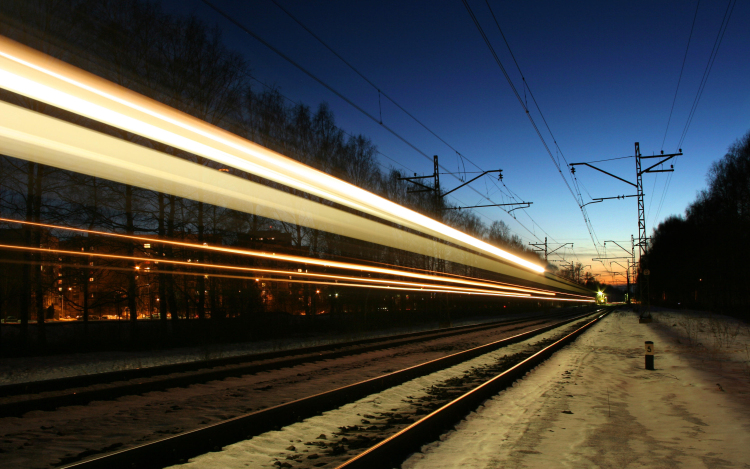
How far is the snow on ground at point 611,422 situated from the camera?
18.7 feet

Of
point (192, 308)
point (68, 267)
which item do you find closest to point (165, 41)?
point (68, 267)

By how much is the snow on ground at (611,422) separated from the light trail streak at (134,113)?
7699 mm

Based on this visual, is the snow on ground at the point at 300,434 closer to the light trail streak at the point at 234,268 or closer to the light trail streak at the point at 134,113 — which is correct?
the light trail streak at the point at 134,113

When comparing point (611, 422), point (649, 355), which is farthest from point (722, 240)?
point (611, 422)

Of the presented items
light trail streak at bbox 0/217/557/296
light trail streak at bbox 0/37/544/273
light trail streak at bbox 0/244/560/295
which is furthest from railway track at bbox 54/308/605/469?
light trail streak at bbox 0/217/557/296

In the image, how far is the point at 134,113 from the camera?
31.3ft

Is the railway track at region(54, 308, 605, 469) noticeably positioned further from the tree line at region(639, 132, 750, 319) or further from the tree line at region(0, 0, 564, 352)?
the tree line at region(639, 132, 750, 319)

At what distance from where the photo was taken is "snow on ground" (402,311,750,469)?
18.7 feet

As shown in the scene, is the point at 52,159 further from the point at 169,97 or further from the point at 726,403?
the point at 726,403

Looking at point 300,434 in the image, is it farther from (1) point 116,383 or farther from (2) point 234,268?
(2) point 234,268

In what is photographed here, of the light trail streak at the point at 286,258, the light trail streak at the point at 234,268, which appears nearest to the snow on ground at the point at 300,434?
the light trail streak at the point at 234,268

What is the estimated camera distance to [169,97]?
21.2 meters

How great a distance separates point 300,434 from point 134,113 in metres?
6.66

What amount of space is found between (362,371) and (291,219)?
57.3 feet
